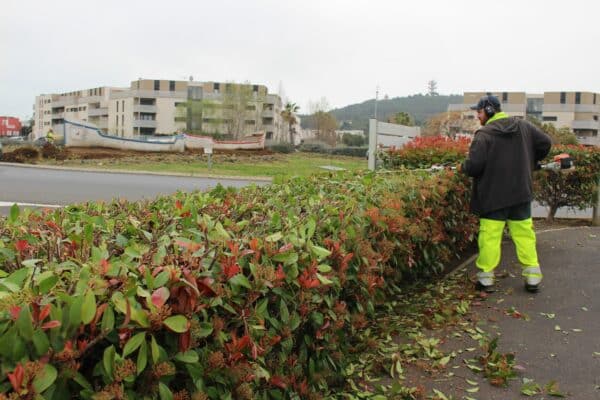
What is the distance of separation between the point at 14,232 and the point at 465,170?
3827 millimetres

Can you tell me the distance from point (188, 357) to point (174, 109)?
10598cm

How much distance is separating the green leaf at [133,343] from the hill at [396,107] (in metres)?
127

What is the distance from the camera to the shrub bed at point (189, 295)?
1.66 metres

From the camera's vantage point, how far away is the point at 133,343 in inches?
67.9

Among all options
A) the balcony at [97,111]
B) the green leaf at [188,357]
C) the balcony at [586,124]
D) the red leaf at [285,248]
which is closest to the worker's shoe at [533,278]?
the red leaf at [285,248]

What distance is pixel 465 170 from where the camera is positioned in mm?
5395

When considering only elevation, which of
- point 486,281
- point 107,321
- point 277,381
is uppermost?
point 107,321

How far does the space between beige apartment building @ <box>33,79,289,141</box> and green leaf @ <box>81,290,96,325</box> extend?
7133 cm

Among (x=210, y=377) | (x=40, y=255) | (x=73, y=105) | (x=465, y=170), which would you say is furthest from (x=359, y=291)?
(x=73, y=105)

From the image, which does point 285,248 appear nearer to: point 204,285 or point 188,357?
point 204,285

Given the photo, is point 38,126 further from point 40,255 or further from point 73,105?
point 40,255

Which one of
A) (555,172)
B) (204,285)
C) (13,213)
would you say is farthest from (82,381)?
(555,172)

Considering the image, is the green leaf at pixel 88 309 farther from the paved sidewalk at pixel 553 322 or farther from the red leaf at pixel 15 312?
the paved sidewalk at pixel 553 322

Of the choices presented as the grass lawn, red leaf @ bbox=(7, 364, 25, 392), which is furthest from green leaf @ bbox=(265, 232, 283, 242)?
the grass lawn
